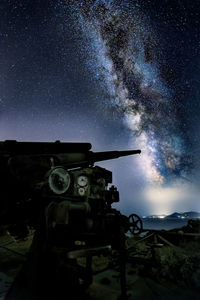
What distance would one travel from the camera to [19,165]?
3.62m

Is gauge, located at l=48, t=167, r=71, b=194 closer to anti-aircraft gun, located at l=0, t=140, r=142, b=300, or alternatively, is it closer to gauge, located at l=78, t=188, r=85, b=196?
anti-aircraft gun, located at l=0, t=140, r=142, b=300

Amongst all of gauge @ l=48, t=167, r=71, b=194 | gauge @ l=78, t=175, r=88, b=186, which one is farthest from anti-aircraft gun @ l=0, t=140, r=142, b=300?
gauge @ l=78, t=175, r=88, b=186

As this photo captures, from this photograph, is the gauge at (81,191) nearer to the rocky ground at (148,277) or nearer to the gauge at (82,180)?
the gauge at (82,180)

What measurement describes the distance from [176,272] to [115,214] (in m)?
4.82

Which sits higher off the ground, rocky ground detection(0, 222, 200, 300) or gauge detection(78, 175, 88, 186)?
gauge detection(78, 175, 88, 186)

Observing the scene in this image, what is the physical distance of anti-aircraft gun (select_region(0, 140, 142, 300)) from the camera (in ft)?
8.34

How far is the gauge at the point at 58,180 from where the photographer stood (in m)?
3.14

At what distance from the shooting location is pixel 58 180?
10.5 feet

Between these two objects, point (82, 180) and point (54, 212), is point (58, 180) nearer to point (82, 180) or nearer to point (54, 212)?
point (54, 212)

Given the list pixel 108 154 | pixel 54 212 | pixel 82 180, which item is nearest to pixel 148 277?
pixel 108 154

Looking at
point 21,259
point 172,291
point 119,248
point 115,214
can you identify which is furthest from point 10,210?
point 21,259

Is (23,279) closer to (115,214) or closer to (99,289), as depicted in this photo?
(115,214)

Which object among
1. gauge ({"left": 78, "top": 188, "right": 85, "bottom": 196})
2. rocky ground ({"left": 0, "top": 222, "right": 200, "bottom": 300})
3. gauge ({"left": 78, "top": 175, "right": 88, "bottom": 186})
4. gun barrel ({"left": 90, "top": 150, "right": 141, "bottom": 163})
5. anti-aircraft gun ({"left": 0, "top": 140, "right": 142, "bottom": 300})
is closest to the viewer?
anti-aircraft gun ({"left": 0, "top": 140, "right": 142, "bottom": 300})

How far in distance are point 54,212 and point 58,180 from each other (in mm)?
583
